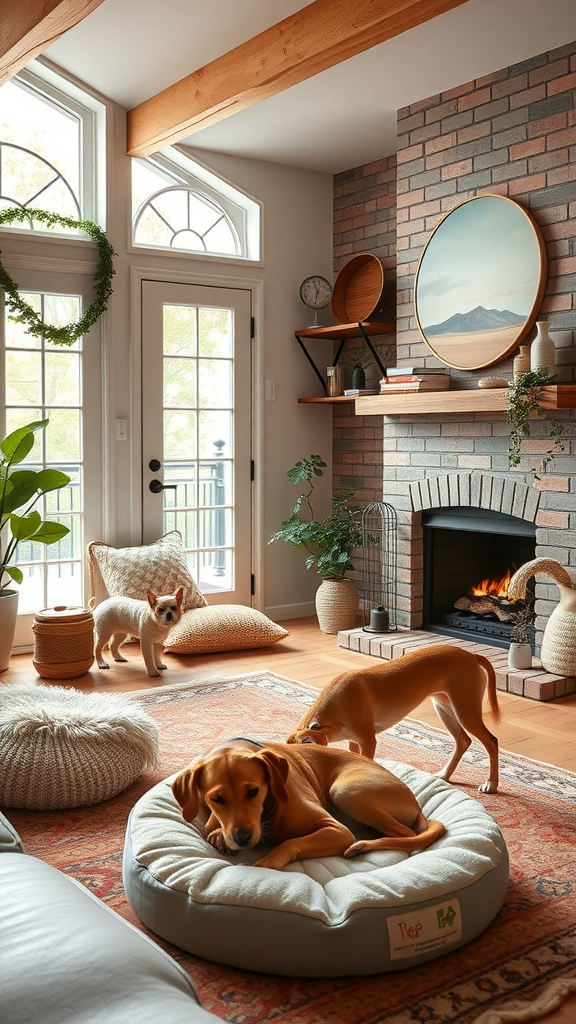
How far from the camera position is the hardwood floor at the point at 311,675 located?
339cm

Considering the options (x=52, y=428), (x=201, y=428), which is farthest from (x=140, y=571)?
(x=201, y=428)

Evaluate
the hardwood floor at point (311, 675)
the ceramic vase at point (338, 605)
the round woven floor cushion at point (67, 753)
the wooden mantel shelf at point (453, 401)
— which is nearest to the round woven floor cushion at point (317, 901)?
the round woven floor cushion at point (67, 753)

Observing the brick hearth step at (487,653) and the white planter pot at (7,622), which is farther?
the white planter pot at (7,622)

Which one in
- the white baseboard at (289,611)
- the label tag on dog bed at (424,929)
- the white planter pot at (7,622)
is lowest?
the white baseboard at (289,611)

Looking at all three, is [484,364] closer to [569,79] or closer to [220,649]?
[569,79]

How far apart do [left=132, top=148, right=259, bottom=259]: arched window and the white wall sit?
3.5 inches

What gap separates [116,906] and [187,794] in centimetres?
36

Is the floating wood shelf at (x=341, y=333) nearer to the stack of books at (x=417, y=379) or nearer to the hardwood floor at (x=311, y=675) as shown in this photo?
the stack of books at (x=417, y=379)

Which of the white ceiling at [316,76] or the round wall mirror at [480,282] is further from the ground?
the white ceiling at [316,76]

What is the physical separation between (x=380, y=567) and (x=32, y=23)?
3.53 meters

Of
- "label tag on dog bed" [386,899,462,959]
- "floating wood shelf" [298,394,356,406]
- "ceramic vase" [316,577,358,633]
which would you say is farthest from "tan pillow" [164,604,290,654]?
Result: "label tag on dog bed" [386,899,462,959]

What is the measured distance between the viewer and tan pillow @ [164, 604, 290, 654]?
4.79 metres

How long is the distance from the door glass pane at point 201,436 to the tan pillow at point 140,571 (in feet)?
1.06

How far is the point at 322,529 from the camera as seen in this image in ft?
17.9
